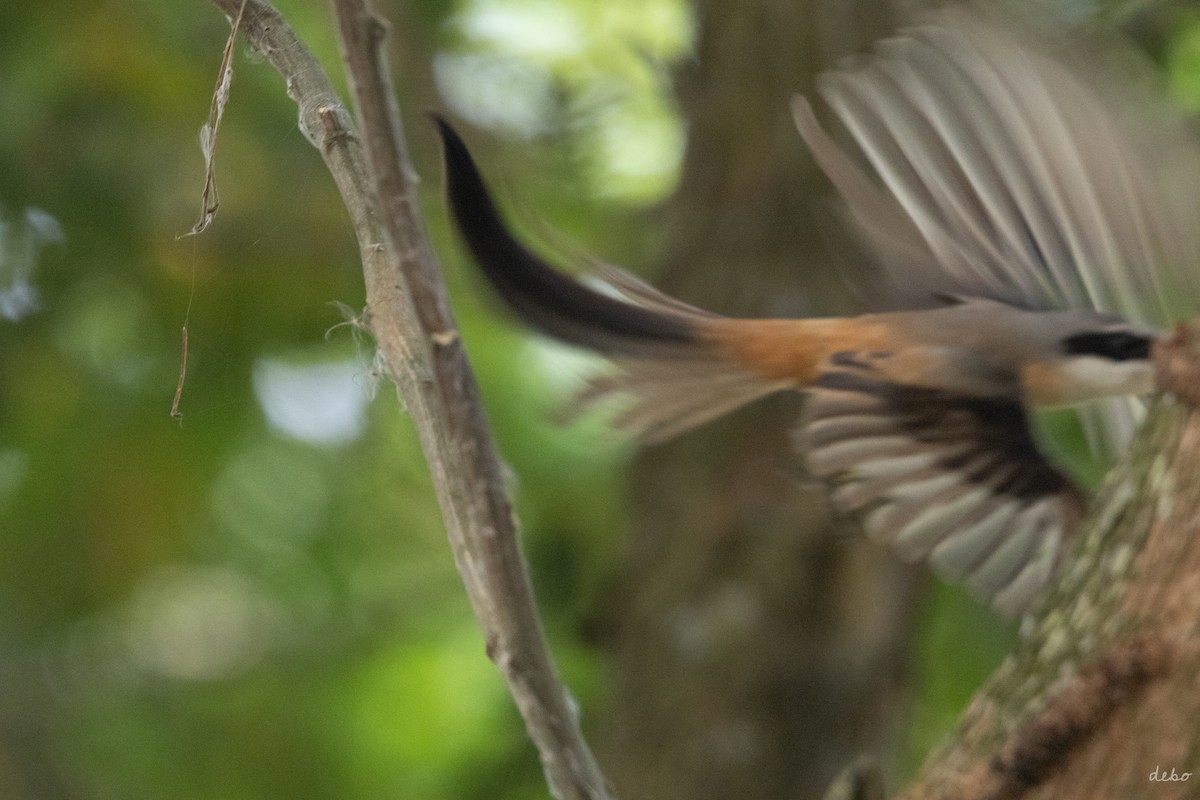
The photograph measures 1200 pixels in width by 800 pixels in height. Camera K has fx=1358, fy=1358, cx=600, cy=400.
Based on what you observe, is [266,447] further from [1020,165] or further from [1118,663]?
[1118,663]

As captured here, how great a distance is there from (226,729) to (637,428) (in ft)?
3.86

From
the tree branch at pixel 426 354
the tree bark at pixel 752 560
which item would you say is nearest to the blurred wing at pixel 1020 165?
the tree branch at pixel 426 354

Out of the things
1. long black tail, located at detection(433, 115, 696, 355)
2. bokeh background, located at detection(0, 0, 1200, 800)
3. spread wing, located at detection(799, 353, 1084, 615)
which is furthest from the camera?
bokeh background, located at detection(0, 0, 1200, 800)

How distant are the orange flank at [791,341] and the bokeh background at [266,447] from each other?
56cm

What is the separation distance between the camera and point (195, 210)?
1451mm

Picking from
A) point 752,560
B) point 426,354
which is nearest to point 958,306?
point 426,354

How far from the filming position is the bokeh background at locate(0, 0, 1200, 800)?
1483 mm

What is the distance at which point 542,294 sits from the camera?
0.64 meters

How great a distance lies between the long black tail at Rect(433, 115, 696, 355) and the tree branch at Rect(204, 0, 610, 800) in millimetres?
42

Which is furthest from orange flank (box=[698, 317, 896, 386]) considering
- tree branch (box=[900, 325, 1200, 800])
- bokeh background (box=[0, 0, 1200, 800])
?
bokeh background (box=[0, 0, 1200, 800])

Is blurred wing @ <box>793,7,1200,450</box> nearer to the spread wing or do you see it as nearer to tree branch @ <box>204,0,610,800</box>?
the spread wing

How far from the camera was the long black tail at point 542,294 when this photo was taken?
58 cm

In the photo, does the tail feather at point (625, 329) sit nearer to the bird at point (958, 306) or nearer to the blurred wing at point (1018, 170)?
the bird at point (958, 306)

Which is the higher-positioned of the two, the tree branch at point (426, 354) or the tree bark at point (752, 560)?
the tree branch at point (426, 354)
